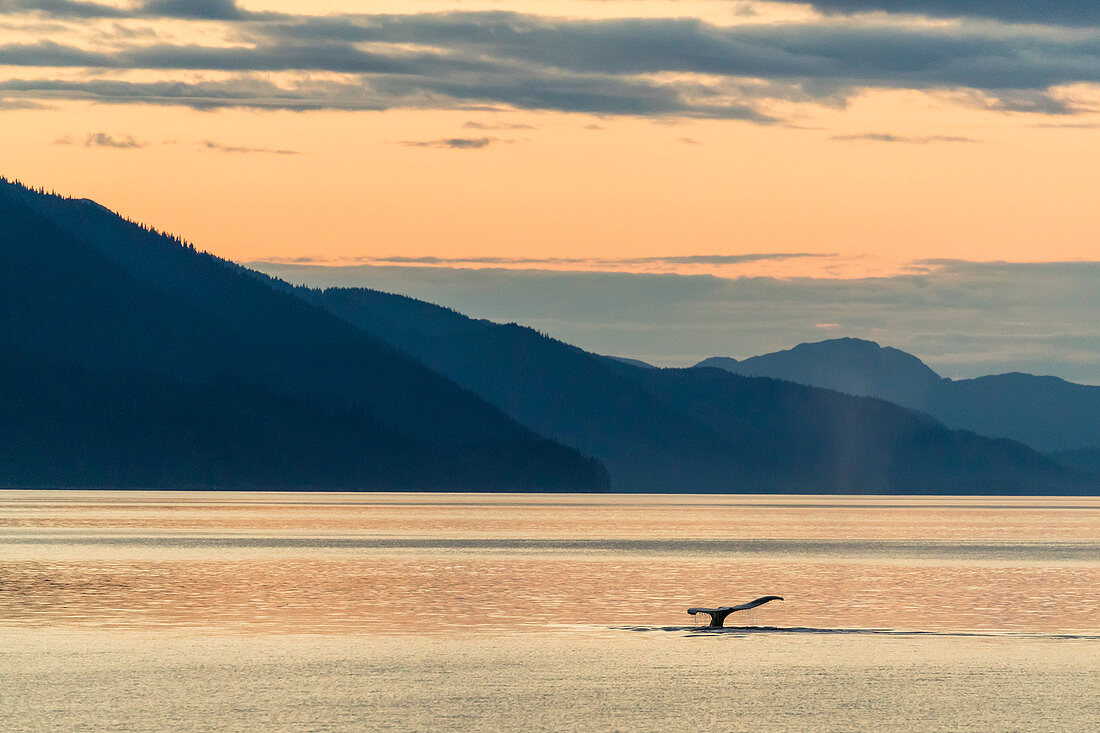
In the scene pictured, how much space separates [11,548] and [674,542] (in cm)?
5505

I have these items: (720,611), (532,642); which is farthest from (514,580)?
(532,642)

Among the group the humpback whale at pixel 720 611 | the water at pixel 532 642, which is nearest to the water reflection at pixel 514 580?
the water at pixel 532 642

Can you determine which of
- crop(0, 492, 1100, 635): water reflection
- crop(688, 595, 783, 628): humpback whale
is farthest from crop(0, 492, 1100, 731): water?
crop(688, 595, 783, 628): humpback whale

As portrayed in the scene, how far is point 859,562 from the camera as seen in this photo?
332 feet

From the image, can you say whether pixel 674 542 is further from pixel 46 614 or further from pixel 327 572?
pixel 46 614

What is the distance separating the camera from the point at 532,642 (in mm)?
47750

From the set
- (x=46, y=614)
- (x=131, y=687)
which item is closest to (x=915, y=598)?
(x=46, y=614)

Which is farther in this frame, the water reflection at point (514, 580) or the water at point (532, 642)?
the water reflection at point (514, 580)

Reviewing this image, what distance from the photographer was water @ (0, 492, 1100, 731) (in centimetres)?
3394

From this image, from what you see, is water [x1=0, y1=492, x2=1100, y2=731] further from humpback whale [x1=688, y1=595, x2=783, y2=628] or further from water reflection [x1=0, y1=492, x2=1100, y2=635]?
humpback whale [x1=688, y1=595, x2=783, y2=628]

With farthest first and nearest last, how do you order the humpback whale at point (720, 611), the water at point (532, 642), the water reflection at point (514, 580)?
the water reflection at point (514, 580) → the humpback whale at point (720, 611) → the water at point (532, 642)

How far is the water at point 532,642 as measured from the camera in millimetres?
33938

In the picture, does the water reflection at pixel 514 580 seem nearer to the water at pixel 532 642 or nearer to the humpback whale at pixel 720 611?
the water at pixel 532 642

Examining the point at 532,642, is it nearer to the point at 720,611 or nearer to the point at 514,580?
the point at 720,611
